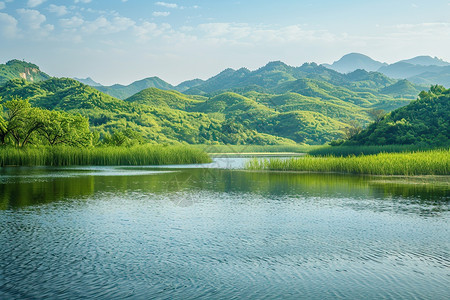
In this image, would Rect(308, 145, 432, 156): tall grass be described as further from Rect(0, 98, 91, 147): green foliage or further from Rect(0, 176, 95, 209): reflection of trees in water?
Rect(0, 98, 91, 147): green foliage

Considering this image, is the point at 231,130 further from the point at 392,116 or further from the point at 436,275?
the point at 436,275

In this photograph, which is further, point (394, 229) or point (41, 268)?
point (394, 229)

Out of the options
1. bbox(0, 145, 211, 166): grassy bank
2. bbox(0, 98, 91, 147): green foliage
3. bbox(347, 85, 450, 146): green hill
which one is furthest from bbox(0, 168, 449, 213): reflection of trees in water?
bbox(347, 85, 450, 146): green hill

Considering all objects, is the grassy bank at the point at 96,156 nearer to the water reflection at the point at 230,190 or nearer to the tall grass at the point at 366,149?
the water reflection at the point at 230,190

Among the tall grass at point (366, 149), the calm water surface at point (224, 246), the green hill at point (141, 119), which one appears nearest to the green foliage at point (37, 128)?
the calm water surface at point (224, 246)

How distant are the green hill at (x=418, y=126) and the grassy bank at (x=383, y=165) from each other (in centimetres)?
1770

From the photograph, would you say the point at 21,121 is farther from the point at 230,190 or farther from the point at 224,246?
the point at 224,246

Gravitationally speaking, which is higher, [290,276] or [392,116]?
[392,116]

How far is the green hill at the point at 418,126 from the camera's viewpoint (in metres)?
54.1

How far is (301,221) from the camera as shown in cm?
1515

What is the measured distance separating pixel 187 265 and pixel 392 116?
2379 inches

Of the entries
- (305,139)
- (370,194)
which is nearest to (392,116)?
A: (370,194)

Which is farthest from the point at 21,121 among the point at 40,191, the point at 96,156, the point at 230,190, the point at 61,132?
the point at 230,190

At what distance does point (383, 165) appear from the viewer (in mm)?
34562
